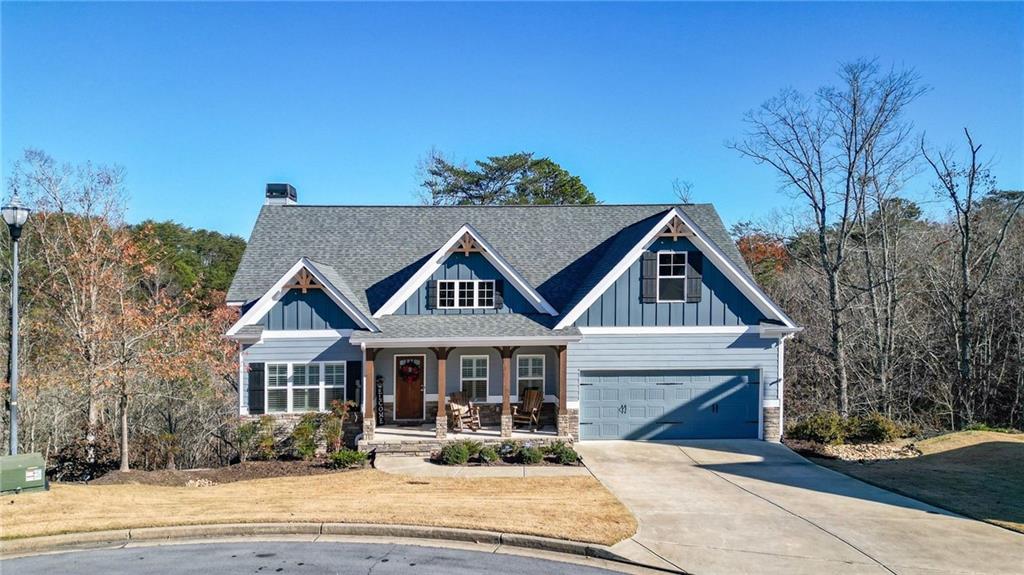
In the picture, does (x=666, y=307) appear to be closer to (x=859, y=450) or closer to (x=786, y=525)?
(x=859, y=450)

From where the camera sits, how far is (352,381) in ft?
57.9

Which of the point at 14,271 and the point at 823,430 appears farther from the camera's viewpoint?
the point at 823,430

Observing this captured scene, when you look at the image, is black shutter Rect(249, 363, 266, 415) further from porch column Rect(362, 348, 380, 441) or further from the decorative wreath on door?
the decorative wreath on door

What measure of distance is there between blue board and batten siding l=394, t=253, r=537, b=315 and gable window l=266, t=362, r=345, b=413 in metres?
2.52

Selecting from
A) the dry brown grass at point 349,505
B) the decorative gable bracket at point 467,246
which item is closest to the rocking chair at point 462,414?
the dry brown grass at point 349,505

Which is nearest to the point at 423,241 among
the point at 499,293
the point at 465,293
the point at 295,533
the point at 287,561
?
the point at 465,293

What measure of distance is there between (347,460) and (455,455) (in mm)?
2606

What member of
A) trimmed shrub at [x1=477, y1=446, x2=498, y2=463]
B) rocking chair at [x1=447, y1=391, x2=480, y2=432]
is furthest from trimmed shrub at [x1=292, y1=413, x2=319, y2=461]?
trimmed shrub at [x1=477, y1=446, x2=498, y2=463]

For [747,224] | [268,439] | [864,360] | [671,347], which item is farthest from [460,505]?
[747,224]

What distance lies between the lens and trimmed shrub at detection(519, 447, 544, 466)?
15.3m

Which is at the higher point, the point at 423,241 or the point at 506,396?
the point at 423,241

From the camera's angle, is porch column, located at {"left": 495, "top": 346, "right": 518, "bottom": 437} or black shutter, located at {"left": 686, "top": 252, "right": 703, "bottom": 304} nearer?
porch column, located at {"left": 495, "top": 346, "right": 518, "bottom": 437}

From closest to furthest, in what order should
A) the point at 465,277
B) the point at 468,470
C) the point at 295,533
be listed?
the point at 295,533 → the point at 468,470 → the point at 465,277

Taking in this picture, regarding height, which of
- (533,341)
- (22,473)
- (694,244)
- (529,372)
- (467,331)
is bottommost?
(22,473)
